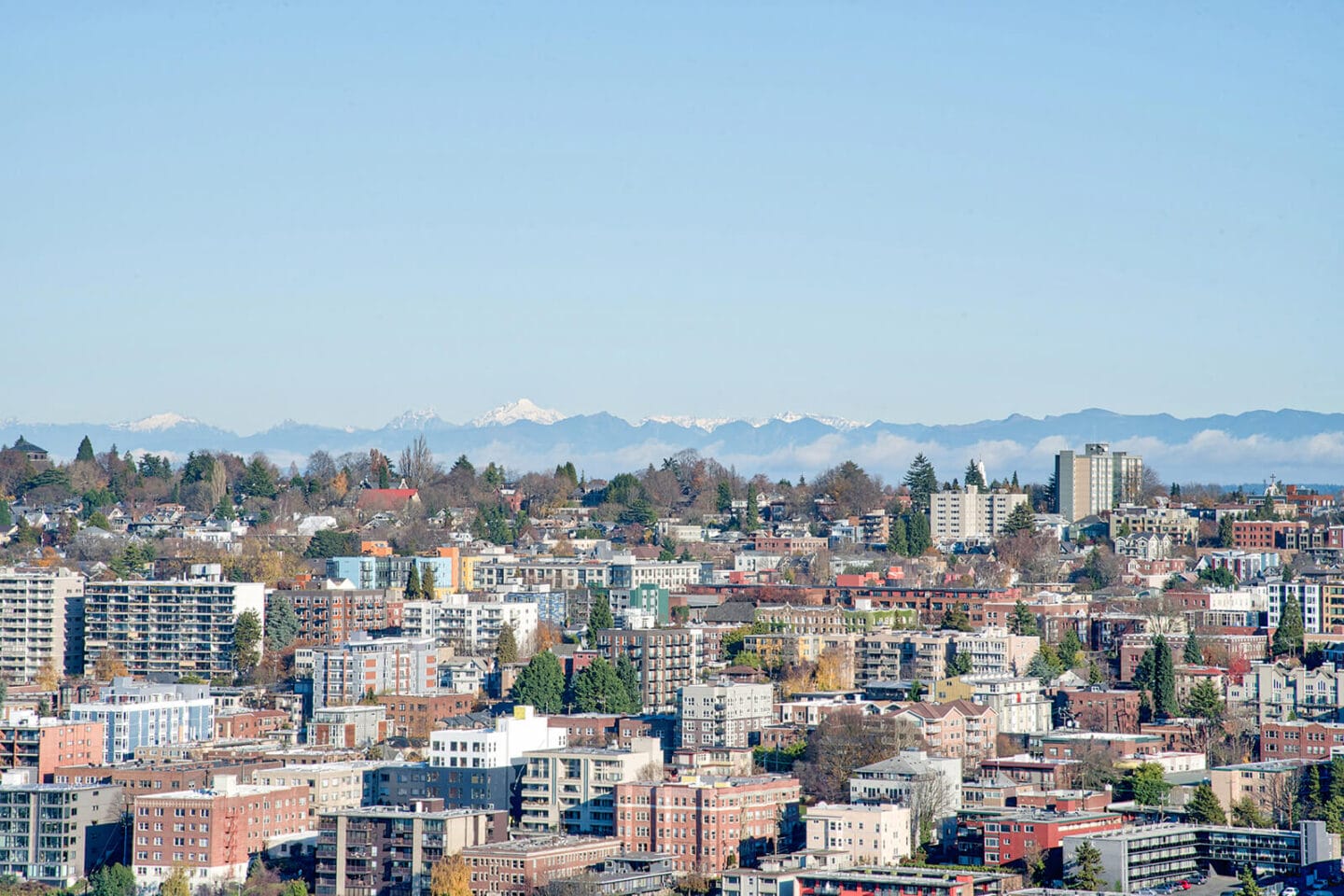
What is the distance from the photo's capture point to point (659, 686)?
42094 mm

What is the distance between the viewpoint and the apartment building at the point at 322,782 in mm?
33062

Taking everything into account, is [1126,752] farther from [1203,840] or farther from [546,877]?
[546,877]

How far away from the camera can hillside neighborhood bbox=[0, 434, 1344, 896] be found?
30.8 metres

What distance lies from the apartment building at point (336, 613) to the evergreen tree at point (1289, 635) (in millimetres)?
15396

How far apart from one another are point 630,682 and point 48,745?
30.4 feet

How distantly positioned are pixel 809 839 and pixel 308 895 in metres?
5.96

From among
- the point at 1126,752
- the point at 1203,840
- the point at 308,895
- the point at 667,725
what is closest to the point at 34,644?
the point at 667,725

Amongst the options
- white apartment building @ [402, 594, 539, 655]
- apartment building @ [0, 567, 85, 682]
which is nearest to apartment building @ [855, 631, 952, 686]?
white apartment building @ [402, 594, 539, 655]

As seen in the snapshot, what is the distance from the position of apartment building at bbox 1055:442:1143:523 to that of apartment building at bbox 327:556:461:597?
818 inches

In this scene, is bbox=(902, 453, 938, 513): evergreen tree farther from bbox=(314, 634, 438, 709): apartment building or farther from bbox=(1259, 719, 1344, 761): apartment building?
bbox=(1259, 719, 1344, 761): apartment building

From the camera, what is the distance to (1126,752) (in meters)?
36.0

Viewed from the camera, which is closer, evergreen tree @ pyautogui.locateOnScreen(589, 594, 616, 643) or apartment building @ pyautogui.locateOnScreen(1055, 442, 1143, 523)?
evergreen tree @ pyautogui.locateOnScreen(589, 594, 616, 643)

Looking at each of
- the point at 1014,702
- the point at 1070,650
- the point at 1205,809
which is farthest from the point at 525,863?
the point at 1070,650

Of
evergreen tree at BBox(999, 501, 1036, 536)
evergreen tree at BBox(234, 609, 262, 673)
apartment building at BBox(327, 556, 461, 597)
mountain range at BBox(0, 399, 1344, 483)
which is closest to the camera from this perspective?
evergreen tree at BBox(234, 609, 262, 673)
